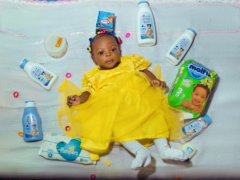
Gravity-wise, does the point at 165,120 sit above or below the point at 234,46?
below

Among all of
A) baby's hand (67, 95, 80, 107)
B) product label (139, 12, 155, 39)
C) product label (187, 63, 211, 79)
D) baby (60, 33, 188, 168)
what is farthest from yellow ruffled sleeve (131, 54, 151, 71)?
Answer: baby's hand (67, 95, 80, 107)

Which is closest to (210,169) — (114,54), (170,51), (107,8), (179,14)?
(170,51)

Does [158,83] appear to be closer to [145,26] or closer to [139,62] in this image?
[139,62]

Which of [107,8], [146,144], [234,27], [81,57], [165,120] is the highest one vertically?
[107,8]

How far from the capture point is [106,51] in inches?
47.4

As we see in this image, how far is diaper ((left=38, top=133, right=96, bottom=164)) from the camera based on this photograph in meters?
1.19

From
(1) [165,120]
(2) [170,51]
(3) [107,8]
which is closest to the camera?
(1) [165,120]

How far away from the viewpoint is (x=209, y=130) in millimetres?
1226

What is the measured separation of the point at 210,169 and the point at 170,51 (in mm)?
593

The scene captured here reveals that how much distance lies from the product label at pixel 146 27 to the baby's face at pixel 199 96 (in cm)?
36

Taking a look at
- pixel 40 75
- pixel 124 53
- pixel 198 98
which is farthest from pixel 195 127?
pixel 40 75

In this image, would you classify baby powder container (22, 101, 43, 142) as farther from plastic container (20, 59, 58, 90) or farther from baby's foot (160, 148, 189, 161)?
baby's foot (160, 148, 189, 161)

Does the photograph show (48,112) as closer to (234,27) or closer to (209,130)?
(209,130)

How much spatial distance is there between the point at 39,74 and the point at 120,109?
470 mm
